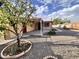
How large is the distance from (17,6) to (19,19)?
2.99ft

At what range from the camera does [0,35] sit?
1348 centimetres

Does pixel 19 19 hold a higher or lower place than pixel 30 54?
higher

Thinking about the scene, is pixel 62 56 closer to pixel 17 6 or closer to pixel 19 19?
pixel 19 19

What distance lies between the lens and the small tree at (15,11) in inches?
344

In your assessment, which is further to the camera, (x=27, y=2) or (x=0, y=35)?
(x=0, y=35)

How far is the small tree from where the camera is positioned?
28.7 ft

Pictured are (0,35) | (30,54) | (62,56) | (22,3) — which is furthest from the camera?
(0,35)

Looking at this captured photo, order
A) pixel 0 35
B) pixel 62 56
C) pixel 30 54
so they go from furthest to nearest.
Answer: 1. pixel 0 35
2. pixel 30 54
3. pixel 62 56

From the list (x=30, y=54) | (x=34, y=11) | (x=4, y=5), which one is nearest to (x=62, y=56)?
(x=30, y=54)

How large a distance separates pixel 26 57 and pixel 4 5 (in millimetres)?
3670

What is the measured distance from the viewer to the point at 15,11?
29.9ft

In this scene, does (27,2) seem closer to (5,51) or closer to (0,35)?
(5,51)

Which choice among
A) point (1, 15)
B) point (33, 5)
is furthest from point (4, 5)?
point (33, 5)

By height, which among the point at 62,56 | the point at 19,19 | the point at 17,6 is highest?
the point at 17,6
